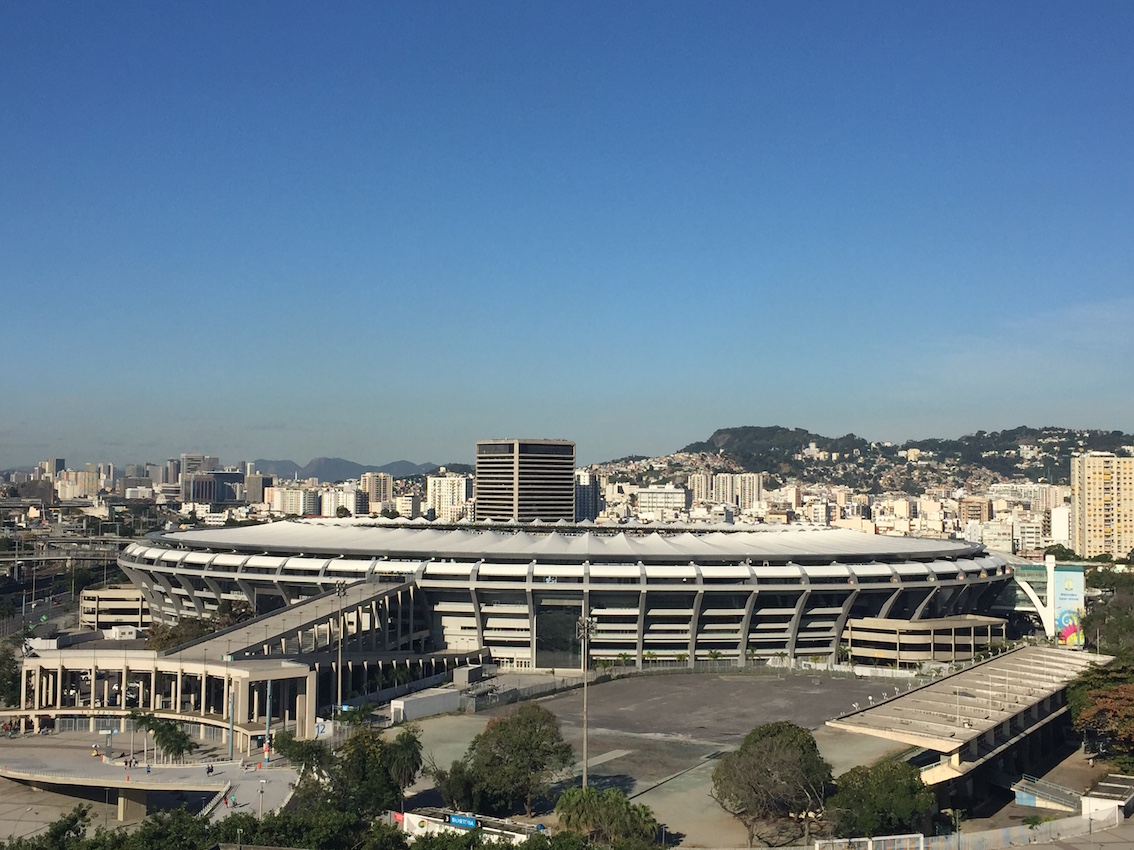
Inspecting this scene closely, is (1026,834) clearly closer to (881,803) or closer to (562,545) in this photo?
(881,803)

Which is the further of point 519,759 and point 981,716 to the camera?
point 981,716

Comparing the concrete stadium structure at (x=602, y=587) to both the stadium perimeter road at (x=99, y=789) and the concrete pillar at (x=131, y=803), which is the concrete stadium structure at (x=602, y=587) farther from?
the concrete pillar at (x=131, y=803)

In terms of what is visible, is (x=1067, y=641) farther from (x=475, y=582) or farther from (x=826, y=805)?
(x=826, y=805)

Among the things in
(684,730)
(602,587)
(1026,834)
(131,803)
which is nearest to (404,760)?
(131,803)

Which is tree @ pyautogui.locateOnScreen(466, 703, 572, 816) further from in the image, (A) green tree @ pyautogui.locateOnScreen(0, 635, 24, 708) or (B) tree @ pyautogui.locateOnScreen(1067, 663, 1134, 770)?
(A) green tree @ pyautogui.locateOnScreen(0, 635, 24, 708)

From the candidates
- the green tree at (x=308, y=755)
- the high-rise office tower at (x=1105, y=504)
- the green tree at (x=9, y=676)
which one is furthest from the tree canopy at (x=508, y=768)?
the high-rise office tower at (x=1105, y=504)

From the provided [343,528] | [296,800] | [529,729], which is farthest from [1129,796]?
[343,528]

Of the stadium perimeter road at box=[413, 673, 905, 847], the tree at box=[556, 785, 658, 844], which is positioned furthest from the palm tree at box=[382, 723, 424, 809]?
the tree at box=[556, 785, 658, 844]
